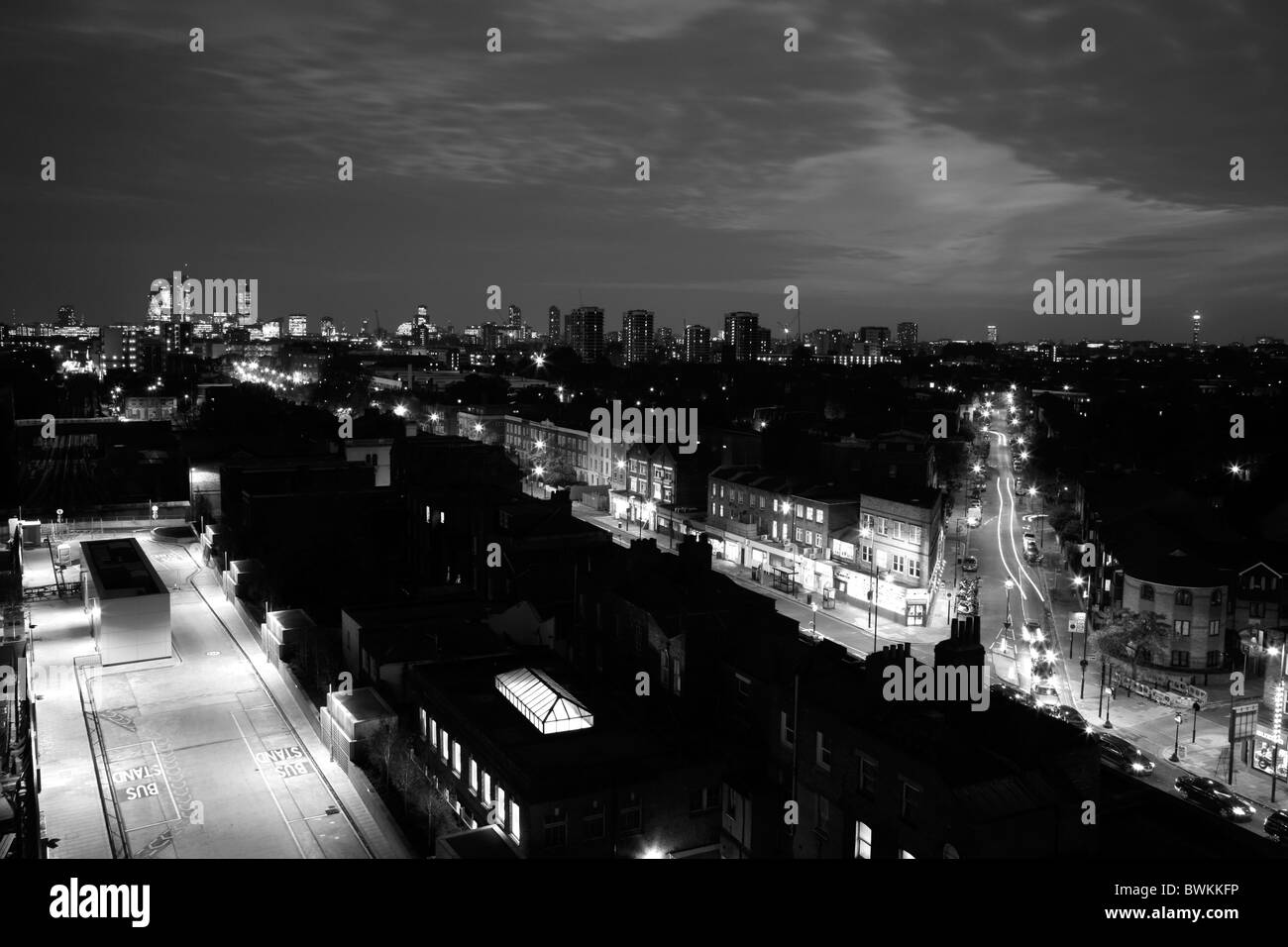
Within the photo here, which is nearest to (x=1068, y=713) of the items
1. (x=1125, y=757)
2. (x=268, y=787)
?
(x=1125, y=757)

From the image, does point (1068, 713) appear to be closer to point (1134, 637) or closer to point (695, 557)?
point (1134, 637)

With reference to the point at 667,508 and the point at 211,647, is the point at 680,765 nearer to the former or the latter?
the point at 211,647

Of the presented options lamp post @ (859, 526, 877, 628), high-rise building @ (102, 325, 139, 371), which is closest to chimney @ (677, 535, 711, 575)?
lamp post @ (859, 526, 877, 628)

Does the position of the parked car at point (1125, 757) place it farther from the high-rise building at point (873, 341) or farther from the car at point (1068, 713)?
the high-rise building at point (873, 341)

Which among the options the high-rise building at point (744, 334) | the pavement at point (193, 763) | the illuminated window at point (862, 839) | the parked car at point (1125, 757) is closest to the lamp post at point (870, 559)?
the parked car at point (1125, 757)
